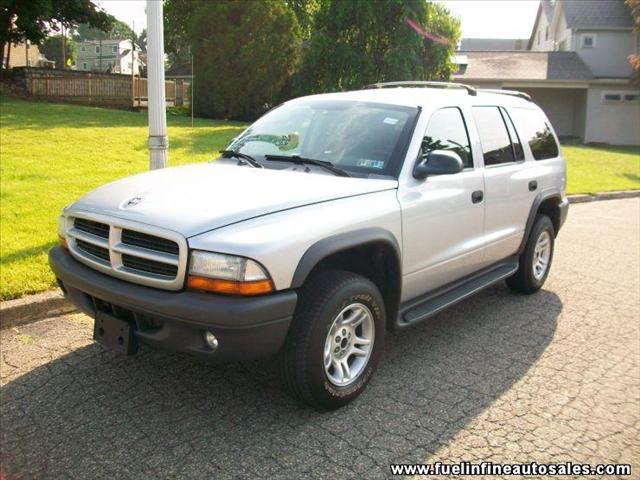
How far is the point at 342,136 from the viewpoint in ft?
14.0

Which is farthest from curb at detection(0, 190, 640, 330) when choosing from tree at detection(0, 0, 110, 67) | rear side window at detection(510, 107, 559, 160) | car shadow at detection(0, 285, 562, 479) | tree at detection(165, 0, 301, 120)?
tree at detection(0, 0, 110, 67)

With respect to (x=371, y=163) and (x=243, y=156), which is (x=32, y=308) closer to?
(x=243, y=156)

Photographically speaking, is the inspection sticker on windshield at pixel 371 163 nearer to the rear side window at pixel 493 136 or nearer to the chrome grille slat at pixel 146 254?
the rear side window at pixel 493 136

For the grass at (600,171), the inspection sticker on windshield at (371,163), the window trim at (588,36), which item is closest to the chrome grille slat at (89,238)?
the inspection sticker on windshield at (371,163)

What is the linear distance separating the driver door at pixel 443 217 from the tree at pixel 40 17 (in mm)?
23270

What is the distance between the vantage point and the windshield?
4.04m

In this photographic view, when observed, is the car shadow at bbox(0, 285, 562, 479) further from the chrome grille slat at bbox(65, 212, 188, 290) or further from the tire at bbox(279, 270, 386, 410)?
the chrome grille slat at bbox(65, 212, 188, 290)

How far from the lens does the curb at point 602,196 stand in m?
12.3

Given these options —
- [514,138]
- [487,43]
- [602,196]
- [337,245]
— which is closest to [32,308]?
[337,245]

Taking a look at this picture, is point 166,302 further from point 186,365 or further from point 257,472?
point 186,365

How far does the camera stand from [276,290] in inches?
121

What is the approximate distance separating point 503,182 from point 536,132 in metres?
1.21

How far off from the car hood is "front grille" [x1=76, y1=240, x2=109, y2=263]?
0.20 meters

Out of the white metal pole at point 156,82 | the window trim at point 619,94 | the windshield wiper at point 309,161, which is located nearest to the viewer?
the windshield wiper at point 309,161
